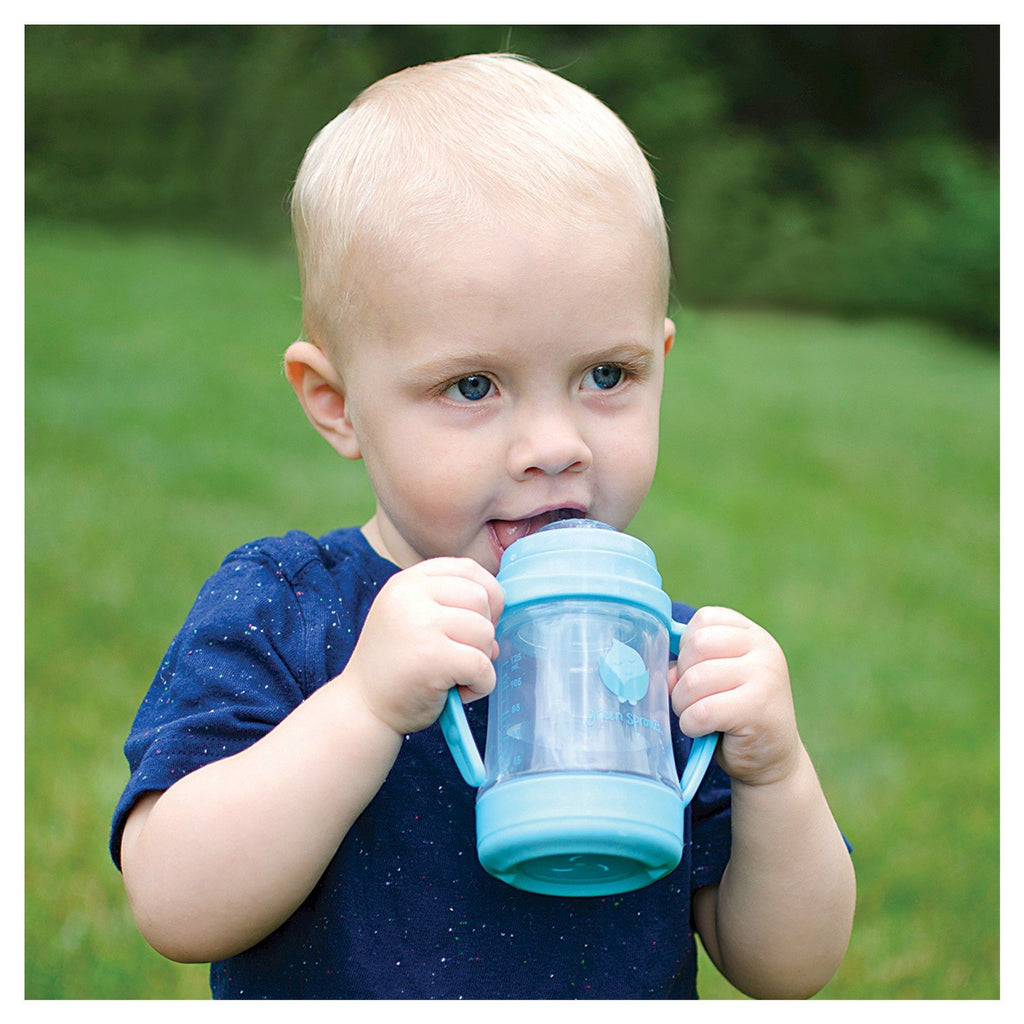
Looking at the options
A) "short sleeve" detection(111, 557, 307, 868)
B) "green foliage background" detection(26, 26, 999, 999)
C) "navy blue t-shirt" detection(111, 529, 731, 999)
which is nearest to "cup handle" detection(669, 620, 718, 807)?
"navy blue t-shirt" detection(111, 529, 731, 999)

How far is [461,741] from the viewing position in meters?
1.54

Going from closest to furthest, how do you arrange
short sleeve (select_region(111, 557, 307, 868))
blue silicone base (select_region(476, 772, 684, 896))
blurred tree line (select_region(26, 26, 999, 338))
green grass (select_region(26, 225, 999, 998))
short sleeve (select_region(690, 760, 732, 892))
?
blue silicone base (select_region(476, 772, 684, 896)) < short sleeve (select_region(111, 557, 307, 868)) < short sleeve (select_region(690, 760, 732, 892)) < green grass (select_region(26, 225, 999, 998)) < blurred tree line (select_region(26, 26, 999, 338))

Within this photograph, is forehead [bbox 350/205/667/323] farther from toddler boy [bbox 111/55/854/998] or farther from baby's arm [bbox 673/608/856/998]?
baby's arm [bbox 673/608/856/998]

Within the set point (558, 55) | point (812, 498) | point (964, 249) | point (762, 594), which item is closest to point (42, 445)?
point (762, 594)

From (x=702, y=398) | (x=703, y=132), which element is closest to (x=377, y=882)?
(x=702, y=398)

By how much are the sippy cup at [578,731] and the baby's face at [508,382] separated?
177 millimetres

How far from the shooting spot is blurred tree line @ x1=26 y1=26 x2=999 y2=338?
12.1m

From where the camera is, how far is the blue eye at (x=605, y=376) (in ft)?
6.06

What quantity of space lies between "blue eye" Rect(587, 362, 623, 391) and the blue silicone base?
630mm

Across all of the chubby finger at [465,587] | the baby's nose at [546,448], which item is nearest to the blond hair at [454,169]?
the baby's nose at [546,448]

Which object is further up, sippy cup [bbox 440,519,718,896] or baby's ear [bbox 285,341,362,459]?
baby's ear [bbox 285,341,362,459]

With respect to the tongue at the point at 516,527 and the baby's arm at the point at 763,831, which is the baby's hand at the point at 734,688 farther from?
the tongue at the point at 516,527

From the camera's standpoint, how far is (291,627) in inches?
73.8

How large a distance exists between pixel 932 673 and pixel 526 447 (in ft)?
13.3
